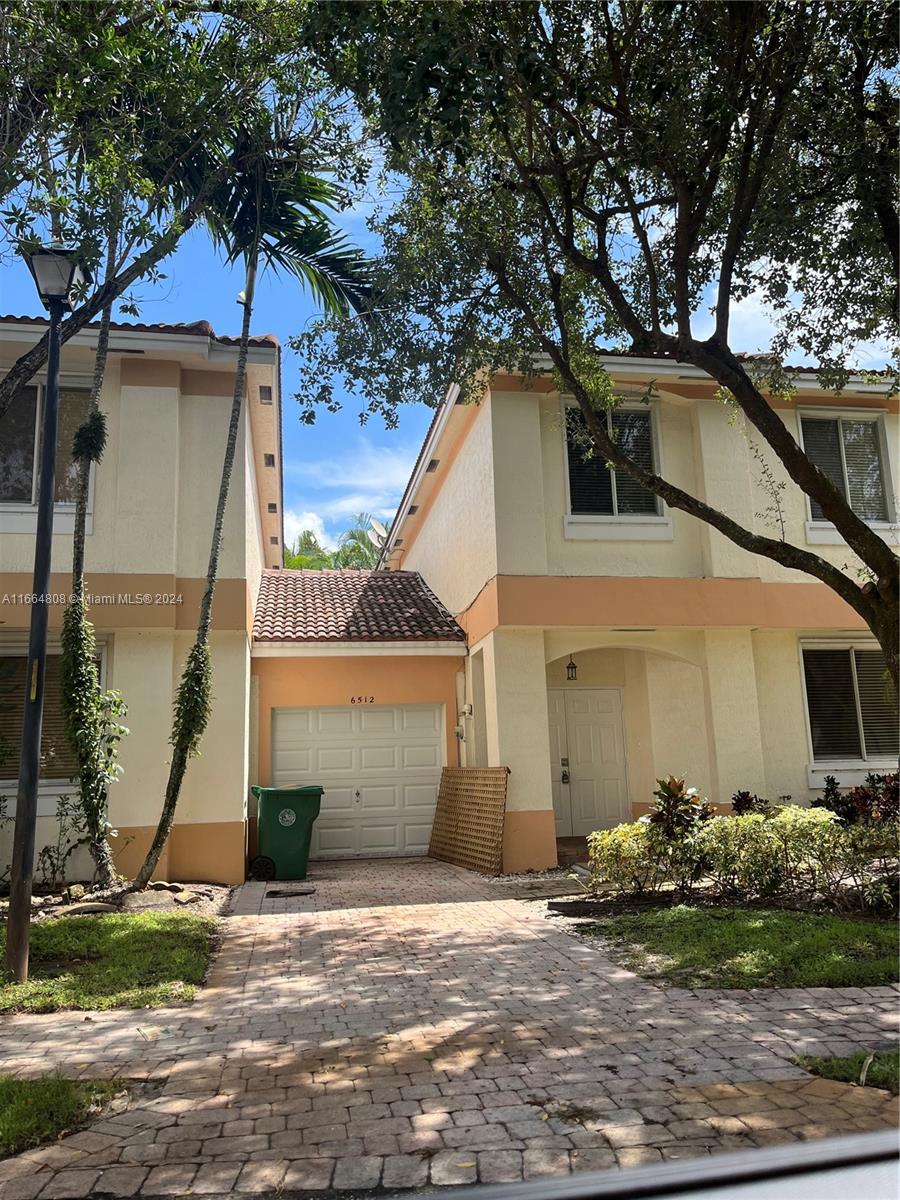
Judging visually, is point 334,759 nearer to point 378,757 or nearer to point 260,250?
point 378,757

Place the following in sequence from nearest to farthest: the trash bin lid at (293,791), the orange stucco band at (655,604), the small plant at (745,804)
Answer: the small plant at (745,804), the trash bin lid at (293,791), the orange stucco band at (655,604)

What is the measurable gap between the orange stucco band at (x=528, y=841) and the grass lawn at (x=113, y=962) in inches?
166

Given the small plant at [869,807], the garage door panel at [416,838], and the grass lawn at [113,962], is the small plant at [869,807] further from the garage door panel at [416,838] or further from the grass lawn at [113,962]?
the garage door panel at [416,838]

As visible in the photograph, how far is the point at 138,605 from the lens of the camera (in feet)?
34.8

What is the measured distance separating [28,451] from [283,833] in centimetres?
572

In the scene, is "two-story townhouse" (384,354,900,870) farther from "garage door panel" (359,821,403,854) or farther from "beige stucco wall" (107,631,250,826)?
"beige stucco wall" (107,631,250,826)

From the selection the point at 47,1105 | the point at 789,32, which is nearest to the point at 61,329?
the point at 47,1105

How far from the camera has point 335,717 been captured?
13312 millimetres

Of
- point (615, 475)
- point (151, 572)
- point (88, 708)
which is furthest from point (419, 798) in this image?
point (88, 708)

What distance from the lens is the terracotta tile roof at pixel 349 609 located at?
13203 millimetres

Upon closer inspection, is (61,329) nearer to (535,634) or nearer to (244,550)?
(244,550)

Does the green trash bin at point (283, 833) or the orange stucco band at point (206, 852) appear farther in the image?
the green trash bin at point (283, 833)

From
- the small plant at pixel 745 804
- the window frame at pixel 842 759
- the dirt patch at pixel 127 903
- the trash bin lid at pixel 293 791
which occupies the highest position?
the window frame at pixel 842 759

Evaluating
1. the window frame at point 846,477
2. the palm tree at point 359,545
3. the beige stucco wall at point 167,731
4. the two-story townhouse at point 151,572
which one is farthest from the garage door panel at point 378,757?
the palm tree at point 359,545
